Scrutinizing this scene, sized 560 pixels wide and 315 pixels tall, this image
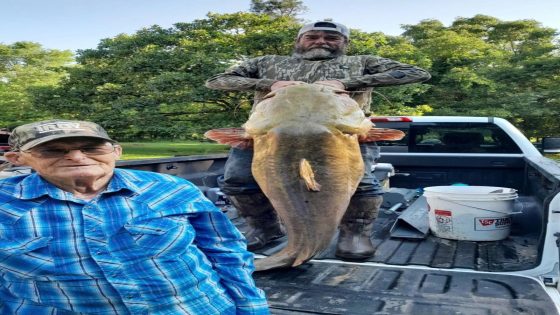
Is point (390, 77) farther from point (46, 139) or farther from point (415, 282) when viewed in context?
point (46, 139)

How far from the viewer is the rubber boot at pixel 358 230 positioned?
3.55 meters

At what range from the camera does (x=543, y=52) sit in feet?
95.9

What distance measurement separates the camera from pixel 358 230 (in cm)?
369

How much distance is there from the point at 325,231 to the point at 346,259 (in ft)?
2.16

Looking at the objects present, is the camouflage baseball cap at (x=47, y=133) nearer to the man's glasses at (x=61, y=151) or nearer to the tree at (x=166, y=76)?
Result: the man's glasses at (x=61, y=151)

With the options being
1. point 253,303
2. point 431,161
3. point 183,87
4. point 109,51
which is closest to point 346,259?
point 253,303

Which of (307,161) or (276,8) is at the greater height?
(276,8)

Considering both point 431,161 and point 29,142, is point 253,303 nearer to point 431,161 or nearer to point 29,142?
point 29,142

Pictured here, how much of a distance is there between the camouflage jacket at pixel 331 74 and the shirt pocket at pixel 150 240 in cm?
188

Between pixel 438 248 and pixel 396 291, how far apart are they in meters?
1.17

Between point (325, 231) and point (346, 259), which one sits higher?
point (325, 231)

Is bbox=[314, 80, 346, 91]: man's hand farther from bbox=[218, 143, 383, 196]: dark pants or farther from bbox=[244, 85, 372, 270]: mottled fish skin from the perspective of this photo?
bbox=[218, 143, 383, 196]: dark pants

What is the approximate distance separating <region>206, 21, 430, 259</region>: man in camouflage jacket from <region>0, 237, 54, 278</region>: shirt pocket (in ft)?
6.63

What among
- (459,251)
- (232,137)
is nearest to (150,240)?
(232,137)
